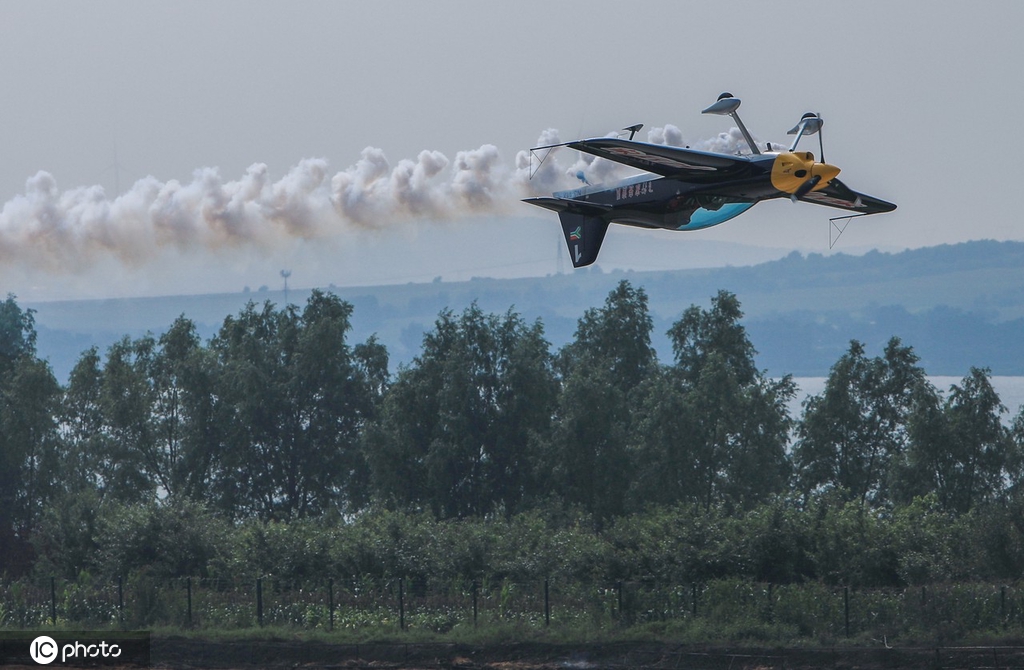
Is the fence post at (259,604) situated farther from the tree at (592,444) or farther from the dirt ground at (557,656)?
the tree at (592,444)

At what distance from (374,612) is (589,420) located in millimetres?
32322

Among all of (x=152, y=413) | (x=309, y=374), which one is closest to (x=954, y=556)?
(x=309, y=374)

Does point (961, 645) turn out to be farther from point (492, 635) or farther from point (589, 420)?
point (589, 420)

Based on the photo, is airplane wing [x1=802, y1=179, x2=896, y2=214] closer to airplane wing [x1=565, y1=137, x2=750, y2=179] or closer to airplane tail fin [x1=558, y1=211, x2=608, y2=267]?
airplane wing [x1=565, y1=137, x2=750, y2=179]

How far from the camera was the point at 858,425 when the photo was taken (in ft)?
247

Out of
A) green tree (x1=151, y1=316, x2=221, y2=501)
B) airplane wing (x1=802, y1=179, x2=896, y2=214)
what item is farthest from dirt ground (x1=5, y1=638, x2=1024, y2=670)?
green tree (x1=151, y1=316, x2=221, y2=501)

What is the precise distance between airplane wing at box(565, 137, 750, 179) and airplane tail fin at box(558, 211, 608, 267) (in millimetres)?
4724

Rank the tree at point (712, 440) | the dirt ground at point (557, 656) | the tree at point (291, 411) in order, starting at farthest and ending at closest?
the tree at point (291, 411), the tree at point (712, 440), the dirt ground at point (557, 656)

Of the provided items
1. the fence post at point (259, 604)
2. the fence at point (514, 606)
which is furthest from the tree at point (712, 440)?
the fence post at point (259, 604)

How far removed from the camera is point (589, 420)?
72125mm

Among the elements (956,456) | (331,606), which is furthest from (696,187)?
(956,456)

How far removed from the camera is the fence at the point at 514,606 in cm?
3675

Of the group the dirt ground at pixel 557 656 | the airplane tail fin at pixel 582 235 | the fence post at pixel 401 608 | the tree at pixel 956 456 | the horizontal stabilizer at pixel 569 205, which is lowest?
the dirt ground at pixel 557 656

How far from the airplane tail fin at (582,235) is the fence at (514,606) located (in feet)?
33.4
